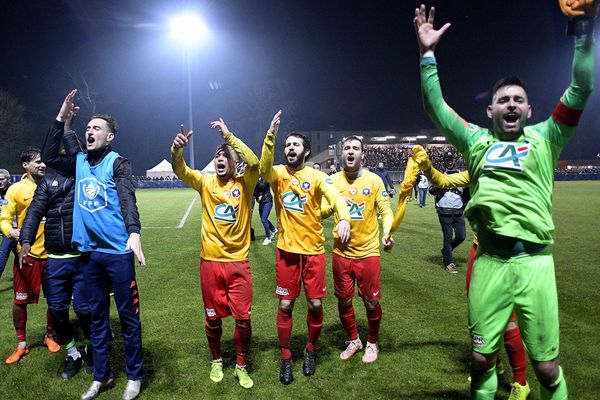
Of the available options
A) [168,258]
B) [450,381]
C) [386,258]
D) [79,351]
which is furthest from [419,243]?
[79,351]

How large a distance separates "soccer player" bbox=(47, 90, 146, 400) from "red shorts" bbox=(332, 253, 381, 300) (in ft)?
7.07

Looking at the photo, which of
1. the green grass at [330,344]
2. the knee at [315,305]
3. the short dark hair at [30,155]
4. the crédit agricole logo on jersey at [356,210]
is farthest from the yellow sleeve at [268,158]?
the short dark hair at [30,155]

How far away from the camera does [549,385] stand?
9.55 ft

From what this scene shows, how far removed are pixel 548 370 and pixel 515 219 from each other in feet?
3.24

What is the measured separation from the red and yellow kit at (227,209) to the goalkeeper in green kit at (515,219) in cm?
213

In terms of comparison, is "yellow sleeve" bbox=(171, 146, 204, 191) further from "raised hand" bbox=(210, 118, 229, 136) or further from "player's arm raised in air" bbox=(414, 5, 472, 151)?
"player's arm raised in air" bbox=(414, 5, 472, 151)

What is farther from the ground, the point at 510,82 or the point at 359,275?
the point at 510,82

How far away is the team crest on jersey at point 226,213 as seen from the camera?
4.58 metres

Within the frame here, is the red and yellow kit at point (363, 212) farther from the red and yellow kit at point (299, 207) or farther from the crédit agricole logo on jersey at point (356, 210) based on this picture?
the red and yellow kit at point (299, 207)

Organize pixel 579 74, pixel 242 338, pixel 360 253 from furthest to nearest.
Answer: pixel 360 253
pixel 242 338
pixel 579 74

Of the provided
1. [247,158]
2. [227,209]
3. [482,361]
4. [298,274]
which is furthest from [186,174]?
[482,361]

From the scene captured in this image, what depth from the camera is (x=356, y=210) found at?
5.11 metres

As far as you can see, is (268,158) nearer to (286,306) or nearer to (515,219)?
(286,306)

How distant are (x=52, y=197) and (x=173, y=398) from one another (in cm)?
237
